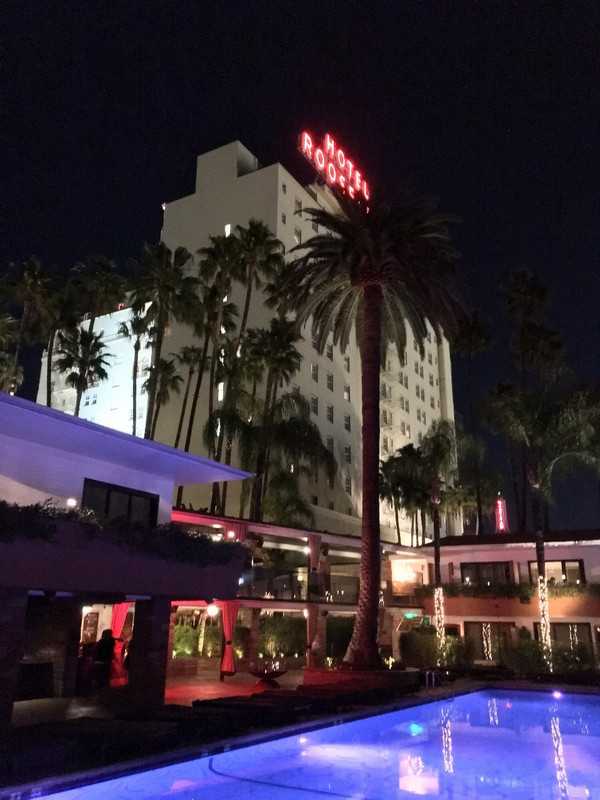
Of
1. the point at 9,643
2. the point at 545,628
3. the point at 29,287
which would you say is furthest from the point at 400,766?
the point at 29,287

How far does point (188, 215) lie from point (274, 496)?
32.1 meters

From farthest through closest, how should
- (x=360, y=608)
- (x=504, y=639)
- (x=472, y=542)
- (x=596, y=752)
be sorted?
(x=472, y=542) → (x=504, y=639) → (x=360, y=608) → (x=596, y=752)

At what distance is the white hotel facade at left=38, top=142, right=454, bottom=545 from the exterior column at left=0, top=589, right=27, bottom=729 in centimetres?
3386

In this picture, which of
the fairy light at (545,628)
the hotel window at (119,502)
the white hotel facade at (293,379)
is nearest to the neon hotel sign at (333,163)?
the white hotel facade at (293,379)

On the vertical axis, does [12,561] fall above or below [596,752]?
above

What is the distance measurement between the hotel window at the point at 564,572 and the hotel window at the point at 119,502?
3019cm

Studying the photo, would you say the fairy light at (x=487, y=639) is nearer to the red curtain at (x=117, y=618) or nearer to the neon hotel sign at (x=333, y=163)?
the red curtain at (x=117, y=618)

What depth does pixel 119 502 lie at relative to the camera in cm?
2058

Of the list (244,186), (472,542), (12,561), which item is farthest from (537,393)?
(244,186)

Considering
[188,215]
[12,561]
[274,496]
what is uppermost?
[188,215]

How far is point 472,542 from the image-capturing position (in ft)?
147

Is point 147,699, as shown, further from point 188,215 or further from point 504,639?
point 188,215

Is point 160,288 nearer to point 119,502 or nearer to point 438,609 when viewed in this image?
point 119,502

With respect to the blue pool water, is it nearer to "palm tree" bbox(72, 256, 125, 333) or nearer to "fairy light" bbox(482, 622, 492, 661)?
"fairy light" bbox(482, 622, 492, 661)
